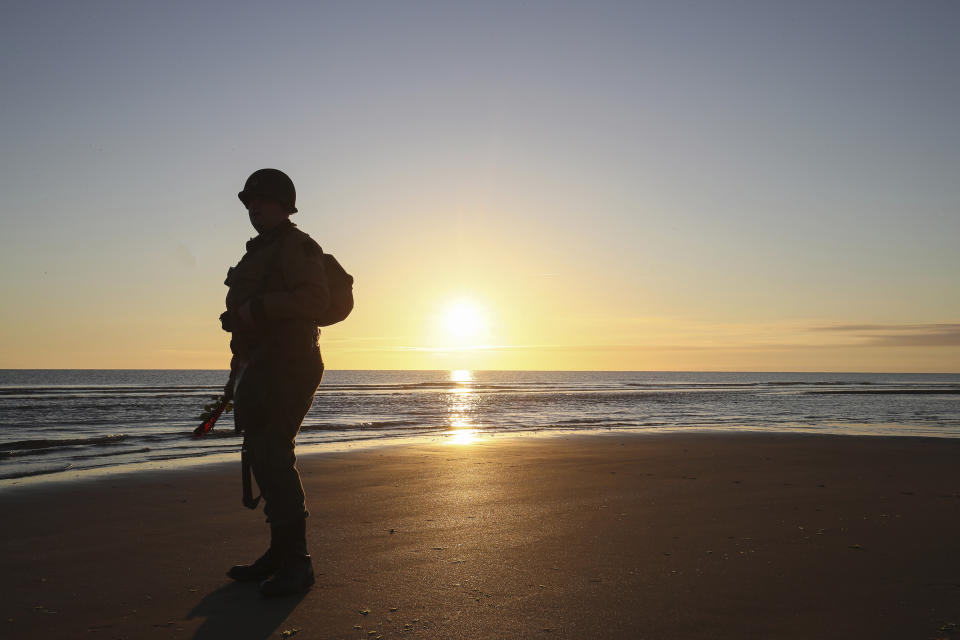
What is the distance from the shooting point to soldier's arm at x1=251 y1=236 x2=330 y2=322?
3.47 meters

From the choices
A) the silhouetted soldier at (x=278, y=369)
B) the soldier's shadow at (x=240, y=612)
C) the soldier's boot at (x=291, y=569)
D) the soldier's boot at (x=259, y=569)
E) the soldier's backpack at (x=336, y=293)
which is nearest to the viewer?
the soldier's shadow at (x=240, y=612)

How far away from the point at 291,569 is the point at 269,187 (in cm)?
211

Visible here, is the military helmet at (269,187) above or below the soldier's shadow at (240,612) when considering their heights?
above

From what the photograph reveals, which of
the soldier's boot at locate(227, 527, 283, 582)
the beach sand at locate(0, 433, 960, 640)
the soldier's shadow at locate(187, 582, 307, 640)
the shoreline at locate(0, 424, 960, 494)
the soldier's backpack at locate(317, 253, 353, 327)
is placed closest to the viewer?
the soldier's shadow at locate(187, 582, 307, 640)

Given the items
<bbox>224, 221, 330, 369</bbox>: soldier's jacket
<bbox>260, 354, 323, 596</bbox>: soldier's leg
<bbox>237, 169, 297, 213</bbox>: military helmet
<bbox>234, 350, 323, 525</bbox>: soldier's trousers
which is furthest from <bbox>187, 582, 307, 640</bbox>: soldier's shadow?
<bbox>237, 169, 297, 213</bbox>: military helmet

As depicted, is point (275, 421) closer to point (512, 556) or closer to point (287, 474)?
point (287, 474)

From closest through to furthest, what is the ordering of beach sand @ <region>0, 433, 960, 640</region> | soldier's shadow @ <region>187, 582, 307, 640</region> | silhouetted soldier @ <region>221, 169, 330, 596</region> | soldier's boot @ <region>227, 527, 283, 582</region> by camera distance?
1. soldier's shadow @ <region>187, 582, 307, 640</region>
2. beach sand @ <region>0, 433, 960, 640</region>
3. silhouetted soldier @ <region>221, 169, 330, 596</region>
4. soldier's boot @ <region>227, 527, 283, 582</region>

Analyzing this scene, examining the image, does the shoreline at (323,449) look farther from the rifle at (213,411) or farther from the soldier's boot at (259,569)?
the soldier's boot at (259,569)

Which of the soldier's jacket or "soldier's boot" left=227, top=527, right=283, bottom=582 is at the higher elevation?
the soldier's jacket

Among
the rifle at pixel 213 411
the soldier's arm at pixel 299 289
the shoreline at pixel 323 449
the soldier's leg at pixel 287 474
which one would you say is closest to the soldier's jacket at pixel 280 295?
the soldier's arm at pixel 299 289

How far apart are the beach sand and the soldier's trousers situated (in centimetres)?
51

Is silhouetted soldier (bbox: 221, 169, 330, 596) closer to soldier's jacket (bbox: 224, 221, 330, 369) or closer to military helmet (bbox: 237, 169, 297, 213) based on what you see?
soldier's jacket (bbox: 224, 221, 330, 369)

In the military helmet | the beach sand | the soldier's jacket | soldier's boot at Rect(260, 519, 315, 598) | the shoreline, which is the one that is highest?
the military helmet

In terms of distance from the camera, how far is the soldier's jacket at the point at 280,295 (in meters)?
3.48
